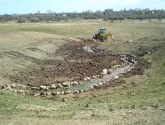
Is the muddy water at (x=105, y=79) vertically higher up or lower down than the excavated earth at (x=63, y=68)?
lower down

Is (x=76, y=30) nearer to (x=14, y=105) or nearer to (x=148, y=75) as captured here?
(x=148, y=75)

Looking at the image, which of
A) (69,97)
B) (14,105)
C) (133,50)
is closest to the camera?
(14,105)

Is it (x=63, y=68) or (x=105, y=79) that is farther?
(x=63, y=68)

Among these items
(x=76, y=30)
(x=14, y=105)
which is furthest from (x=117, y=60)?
(x=76, y=30)

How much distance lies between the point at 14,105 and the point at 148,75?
15100 mm

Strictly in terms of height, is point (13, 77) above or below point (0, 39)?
below

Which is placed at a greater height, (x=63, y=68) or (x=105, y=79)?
(x=63, y=68)

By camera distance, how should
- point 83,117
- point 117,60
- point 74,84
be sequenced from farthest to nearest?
point 117,60, point 74,84, point 83,117

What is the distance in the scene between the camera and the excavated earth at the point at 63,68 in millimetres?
24453

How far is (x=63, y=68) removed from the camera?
28.9 meters

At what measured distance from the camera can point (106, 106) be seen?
15.0m

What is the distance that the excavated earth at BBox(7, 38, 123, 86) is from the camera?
24.5 meters

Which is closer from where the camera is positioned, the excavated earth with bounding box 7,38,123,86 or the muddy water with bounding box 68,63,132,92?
the muddy water with bounding box 68,63,132,92

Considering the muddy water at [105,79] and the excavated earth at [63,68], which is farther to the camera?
the excavated earth at [63,68]
